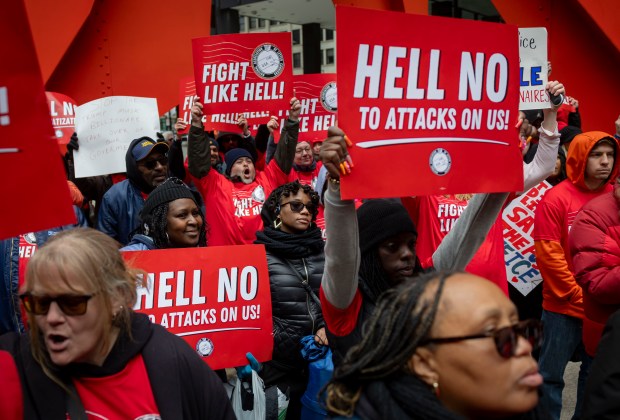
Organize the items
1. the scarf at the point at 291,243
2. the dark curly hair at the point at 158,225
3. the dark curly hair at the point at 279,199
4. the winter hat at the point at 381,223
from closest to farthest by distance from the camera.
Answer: the winter hat at the point at 381,223 < the dark curly hair at the point at 158,225 < the scarf at the point at 291,243 < the dark curly hair at the point at 279,199

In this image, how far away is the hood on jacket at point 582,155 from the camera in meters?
4.50

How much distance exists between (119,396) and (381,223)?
119 cm

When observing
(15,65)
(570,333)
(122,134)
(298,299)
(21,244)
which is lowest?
(570,333)

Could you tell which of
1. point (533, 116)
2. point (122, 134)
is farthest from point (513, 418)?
point (533, 116)

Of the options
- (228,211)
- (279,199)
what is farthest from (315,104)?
(279,199)

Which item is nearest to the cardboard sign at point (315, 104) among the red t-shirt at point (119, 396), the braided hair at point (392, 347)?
the red t-shirt at point (119, 396)

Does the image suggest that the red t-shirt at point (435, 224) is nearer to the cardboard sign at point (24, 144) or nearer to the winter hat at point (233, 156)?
the winter hat at point (233, 156)

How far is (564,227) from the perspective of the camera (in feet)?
15.0

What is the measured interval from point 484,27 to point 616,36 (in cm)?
532

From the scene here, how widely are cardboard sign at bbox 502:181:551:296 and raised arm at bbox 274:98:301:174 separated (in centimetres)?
176

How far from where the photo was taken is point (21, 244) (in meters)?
3.89

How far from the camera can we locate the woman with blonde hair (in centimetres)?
202

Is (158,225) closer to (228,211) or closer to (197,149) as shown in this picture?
(197,149)

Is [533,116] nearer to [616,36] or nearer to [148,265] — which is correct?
[616,36]
